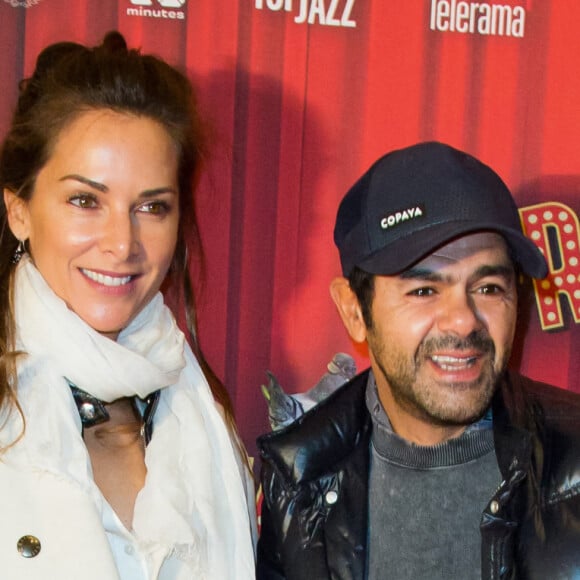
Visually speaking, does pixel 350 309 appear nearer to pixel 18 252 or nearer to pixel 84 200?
pixel 84 200

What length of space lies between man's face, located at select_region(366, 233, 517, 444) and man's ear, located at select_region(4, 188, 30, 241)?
728 mm

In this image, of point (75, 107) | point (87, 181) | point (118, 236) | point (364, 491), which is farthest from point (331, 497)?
point (75, 107)

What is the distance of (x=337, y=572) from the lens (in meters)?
1.70

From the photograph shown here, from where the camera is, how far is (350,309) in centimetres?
188

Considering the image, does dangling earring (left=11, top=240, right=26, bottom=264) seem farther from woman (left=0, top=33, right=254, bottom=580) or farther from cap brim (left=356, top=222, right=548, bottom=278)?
cap brim (left=356, top=222, right=548, bottom=278)

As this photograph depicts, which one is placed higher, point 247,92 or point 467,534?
point 247,92

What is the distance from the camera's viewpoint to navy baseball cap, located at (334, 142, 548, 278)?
1.64 meters

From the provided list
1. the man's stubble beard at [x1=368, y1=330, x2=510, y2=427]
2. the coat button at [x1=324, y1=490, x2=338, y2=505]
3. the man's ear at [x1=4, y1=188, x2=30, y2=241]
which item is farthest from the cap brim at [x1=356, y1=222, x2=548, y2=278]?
the man's ear at [x1=4, y1=188, x2=30, y2=241]

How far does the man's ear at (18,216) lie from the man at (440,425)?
62 centimetres

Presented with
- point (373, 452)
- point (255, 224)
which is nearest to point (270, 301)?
point (255, 224)

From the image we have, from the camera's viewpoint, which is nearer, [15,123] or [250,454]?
[15,123]

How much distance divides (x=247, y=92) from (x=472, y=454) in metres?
1.07

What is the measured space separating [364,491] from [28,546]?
611mm

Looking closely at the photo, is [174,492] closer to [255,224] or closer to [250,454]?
[250,454]
